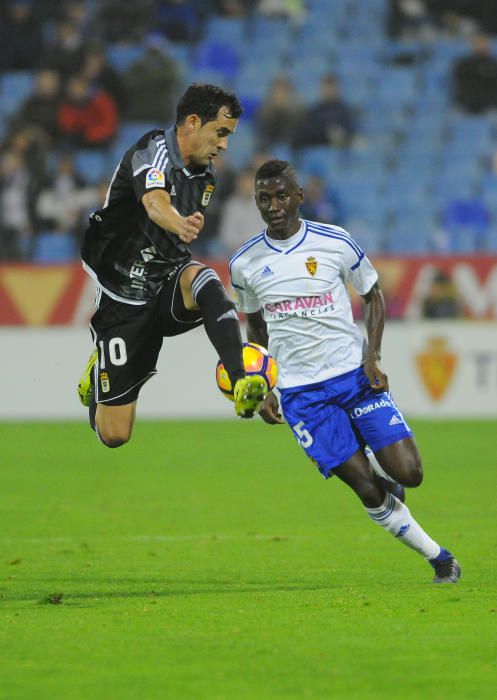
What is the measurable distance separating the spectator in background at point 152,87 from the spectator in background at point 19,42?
70.6 inches

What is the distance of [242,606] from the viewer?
637 cm

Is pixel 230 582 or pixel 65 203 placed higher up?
pixel 65 203

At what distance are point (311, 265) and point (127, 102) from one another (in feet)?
44.9

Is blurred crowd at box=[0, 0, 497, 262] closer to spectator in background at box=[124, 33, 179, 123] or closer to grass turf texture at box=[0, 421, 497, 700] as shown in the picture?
spectator in background at box=[124, 33, 179, 123]

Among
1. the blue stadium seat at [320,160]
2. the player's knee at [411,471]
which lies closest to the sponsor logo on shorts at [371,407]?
the player's knee at [411,471]

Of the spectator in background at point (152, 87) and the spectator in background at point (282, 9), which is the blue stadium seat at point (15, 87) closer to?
the spectator in background at point (152, 87)

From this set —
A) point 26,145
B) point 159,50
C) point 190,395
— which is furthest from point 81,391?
point 159,50

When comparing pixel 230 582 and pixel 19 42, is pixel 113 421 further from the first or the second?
pixel 19 42

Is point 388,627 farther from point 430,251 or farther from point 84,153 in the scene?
point 84,153

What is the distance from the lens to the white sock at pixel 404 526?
714 centimetres

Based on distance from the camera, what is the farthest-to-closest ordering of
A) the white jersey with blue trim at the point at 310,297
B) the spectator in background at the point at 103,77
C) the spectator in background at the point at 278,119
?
the spectator in background at the point at 278,119, the spectator in background at the point at 103,77, the white jersey with blue trim at the point at 310,297

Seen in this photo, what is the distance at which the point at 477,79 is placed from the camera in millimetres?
21766

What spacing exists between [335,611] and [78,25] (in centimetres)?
1739

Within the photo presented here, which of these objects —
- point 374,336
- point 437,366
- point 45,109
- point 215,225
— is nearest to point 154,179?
point 374,336
